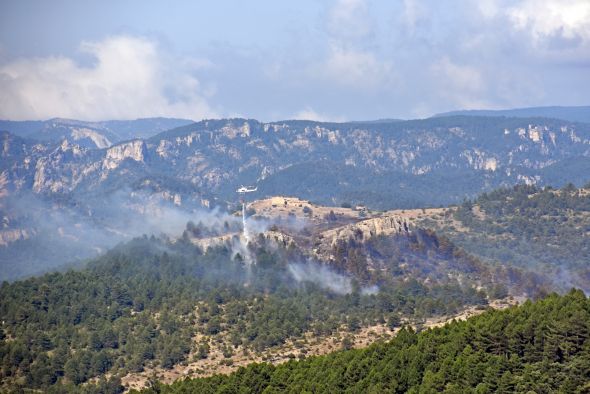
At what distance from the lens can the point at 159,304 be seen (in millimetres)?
198875

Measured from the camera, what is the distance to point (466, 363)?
4562 inches

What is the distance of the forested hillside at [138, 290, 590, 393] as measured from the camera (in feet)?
366

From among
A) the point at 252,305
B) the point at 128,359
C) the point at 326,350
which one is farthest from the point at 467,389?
the point at 252,305

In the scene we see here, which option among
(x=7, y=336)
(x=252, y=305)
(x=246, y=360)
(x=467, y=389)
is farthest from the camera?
(x=252, y=305)

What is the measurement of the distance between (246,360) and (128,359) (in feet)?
66.4

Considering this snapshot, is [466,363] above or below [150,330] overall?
above

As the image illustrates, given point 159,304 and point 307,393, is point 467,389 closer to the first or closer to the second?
point 307,393

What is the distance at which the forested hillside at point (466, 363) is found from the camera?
112 metres

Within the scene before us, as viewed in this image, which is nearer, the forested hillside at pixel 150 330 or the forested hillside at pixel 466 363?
the forested hillside at pixel 466 363

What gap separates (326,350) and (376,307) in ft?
96.1

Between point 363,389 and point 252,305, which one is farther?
point 252,305

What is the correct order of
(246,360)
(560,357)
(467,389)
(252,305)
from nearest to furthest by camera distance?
(467,389), (560,357), (246,360), (252,305)

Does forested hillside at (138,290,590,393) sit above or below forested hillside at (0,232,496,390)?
above

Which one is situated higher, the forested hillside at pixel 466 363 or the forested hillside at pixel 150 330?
the forested hillside at pixel 466 363
